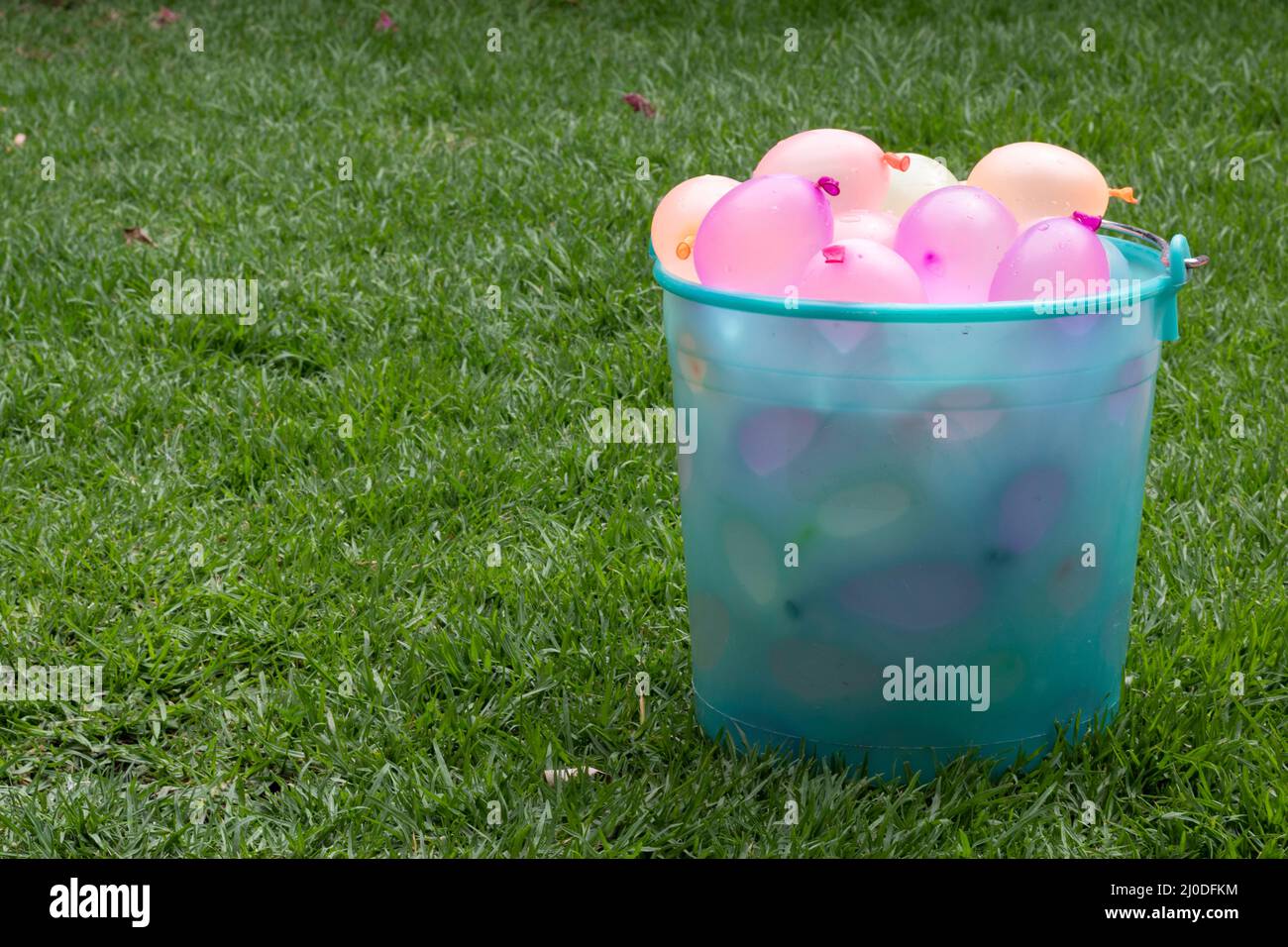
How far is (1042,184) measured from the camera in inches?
81.4

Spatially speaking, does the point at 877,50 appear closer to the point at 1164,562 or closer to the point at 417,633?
the point at 1164,562

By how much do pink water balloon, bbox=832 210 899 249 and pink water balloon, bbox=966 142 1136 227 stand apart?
0.16m

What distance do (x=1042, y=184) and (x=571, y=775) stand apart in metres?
1.08

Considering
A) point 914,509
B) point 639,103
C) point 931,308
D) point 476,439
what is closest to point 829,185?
point 931,308

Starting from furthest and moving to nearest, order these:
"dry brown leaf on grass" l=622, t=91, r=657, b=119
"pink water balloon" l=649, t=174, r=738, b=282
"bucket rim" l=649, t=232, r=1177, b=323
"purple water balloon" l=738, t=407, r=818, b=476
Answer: "dry brown leaf on grass" l=622, t=91, r=657, b=119
"pink water balloon" l=649, t=174, r=738, b=282
"purple water balloon" l=738, t=407, r=818, b=476
"bucket rim" l=649, t=232, r=1177, b=323

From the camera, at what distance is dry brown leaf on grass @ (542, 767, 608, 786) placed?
2.07 m

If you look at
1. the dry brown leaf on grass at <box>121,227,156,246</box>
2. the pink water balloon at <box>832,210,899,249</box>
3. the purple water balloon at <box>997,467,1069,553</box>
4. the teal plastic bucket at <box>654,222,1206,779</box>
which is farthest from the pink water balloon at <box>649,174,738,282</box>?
the dry brown leaf on grass at <box>121,227,156,246</box>

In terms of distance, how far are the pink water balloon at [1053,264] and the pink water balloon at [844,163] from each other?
33cm

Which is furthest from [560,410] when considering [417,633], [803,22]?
[803,22]

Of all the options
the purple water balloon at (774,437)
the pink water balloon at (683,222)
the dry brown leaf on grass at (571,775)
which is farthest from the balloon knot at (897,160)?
the dry brown leaf on grass at (571,775)

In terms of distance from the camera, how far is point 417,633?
2455 millimetres

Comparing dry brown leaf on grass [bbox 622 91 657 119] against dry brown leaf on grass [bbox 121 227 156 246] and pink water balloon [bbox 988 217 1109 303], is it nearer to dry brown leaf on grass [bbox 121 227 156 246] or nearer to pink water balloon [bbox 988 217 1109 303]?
dry brown leaf on grass [bbox 121 227 156 246]

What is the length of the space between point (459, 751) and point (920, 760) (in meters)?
0.67

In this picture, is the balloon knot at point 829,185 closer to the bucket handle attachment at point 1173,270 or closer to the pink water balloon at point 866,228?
the pink water balloon at point 866,228
